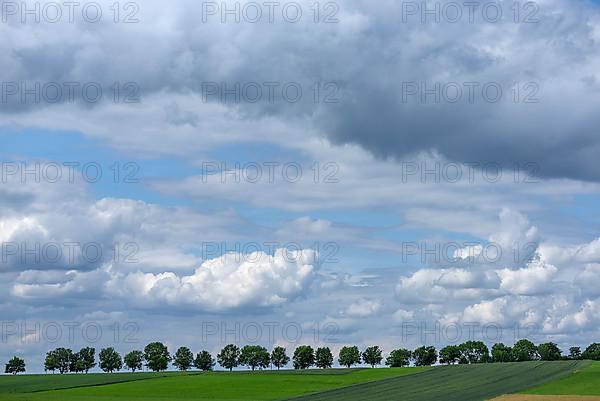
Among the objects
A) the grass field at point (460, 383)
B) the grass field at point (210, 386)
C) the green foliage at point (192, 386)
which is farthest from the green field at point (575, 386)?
the grass field at point (210, 386)

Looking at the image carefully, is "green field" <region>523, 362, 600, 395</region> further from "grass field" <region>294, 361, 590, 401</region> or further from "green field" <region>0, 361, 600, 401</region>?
"grass field" <region>294, 361, 590, 401</region>

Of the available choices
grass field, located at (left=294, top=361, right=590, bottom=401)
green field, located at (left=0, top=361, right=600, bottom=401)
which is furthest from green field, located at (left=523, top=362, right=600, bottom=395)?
grass field, located at (left=294, top=361, right=590, bottom=401)

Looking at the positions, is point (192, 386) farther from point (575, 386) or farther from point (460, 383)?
point (575, 386)

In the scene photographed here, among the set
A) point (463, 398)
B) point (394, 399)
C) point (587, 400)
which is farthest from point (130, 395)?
point (587, 400)

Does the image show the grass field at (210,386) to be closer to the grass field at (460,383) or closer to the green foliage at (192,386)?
the green foliage at (192,386)

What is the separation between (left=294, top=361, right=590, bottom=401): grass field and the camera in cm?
11000

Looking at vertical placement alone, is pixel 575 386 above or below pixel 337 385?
above

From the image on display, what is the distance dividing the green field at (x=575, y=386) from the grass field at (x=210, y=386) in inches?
1282

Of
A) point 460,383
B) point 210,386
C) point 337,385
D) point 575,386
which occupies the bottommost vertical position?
point 210,386

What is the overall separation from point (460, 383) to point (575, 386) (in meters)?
17.8

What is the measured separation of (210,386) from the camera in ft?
472

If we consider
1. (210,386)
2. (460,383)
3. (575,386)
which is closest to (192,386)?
(210,386)

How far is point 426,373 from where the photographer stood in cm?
15462

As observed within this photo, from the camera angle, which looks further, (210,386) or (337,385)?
(210,386)
